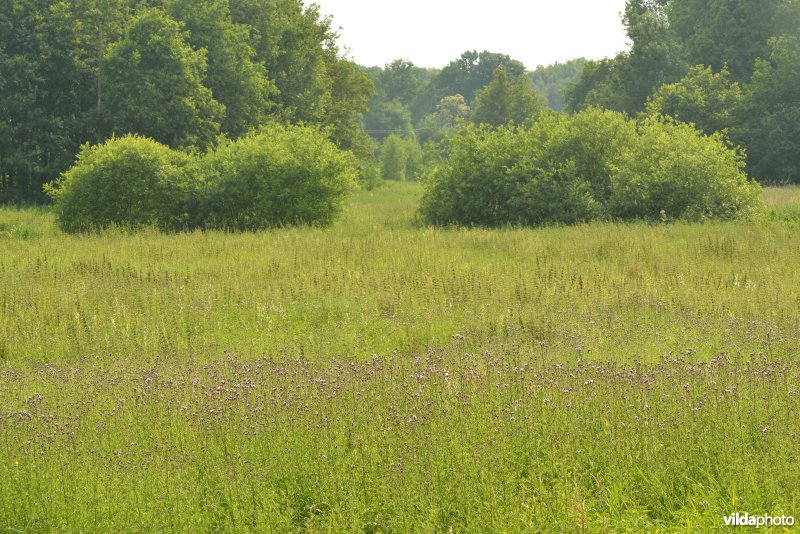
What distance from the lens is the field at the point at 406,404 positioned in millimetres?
4945

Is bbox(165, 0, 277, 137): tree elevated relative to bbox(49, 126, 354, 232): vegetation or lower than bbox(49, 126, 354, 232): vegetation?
elevated

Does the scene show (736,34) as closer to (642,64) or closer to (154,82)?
(642,64)

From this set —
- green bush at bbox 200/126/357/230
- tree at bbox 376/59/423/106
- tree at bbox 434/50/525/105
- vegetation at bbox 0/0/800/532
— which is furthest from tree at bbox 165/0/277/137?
tree at bbox 434/50/525/105

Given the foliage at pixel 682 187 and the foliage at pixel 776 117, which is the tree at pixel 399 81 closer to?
the foliage at pixel 776 117

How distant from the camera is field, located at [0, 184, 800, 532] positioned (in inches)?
195

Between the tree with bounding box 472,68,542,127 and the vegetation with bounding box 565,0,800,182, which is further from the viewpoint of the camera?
the tree with bounding box 472,68,542,127

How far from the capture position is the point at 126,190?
81.0 feet

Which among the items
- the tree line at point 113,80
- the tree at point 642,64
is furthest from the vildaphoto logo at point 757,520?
the tree at point 642,64

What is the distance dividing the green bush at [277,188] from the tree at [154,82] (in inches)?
492

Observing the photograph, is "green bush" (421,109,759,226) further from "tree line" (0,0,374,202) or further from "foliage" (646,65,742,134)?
"foliage" (646,65,742,134)

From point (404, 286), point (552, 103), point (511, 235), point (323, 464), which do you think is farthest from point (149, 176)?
point (552, 103)

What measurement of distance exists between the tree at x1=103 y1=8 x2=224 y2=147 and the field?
24.9 meters

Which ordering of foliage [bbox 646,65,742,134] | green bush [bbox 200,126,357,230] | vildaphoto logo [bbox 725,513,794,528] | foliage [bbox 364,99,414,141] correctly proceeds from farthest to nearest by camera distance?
foliage [bbox 364,99,414,141]
foliage [bbox 646,65,742,134]
green bush [bbox 200,126,357,230]
vildaphoto logo [bbox 725,513,794,528]

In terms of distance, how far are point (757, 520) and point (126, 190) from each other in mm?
22886
